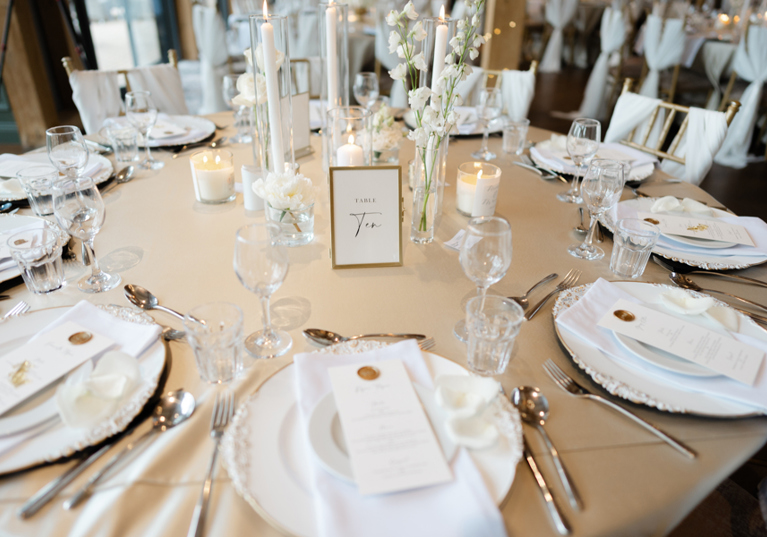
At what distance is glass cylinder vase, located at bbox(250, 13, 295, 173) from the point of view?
1.16m

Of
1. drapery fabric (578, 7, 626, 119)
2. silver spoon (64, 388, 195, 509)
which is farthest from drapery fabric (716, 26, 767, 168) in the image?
silver spoon (64, 388, 195, 509)

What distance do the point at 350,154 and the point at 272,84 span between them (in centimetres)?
30

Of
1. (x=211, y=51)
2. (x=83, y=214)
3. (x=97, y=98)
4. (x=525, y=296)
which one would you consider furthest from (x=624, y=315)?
(x=211, y=51)

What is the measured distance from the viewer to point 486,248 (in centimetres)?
92

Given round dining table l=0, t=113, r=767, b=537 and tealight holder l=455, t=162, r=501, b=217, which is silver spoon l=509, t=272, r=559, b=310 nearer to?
round dining table l=0, t=113, r=767, b=537

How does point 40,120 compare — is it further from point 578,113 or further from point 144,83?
point 578,113

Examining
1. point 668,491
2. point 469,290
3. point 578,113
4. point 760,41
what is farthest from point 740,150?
point 668,491

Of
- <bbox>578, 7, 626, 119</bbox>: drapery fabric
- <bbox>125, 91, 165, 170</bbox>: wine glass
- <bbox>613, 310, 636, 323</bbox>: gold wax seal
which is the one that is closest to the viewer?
<bbox>613, 310, 636, 323</bbox>: gold wax seal

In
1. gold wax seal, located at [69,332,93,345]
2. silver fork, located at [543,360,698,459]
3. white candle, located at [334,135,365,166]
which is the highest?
white candle, located at [334,135,365,166]

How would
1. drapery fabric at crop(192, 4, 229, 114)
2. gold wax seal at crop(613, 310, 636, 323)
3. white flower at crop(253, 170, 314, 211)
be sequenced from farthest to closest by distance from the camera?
drapery fabric at crop(192, 4, 229, 114), white flower at crop(253, 170, 314, 211), gold wax seal at crop(613, 310, 636, 323)

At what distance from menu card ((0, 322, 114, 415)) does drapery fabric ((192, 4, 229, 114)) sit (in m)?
3.89

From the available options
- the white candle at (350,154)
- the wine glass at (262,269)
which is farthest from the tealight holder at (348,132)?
the wine glass at (262,269)

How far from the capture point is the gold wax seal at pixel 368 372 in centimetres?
79

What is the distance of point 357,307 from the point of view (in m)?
1.05
